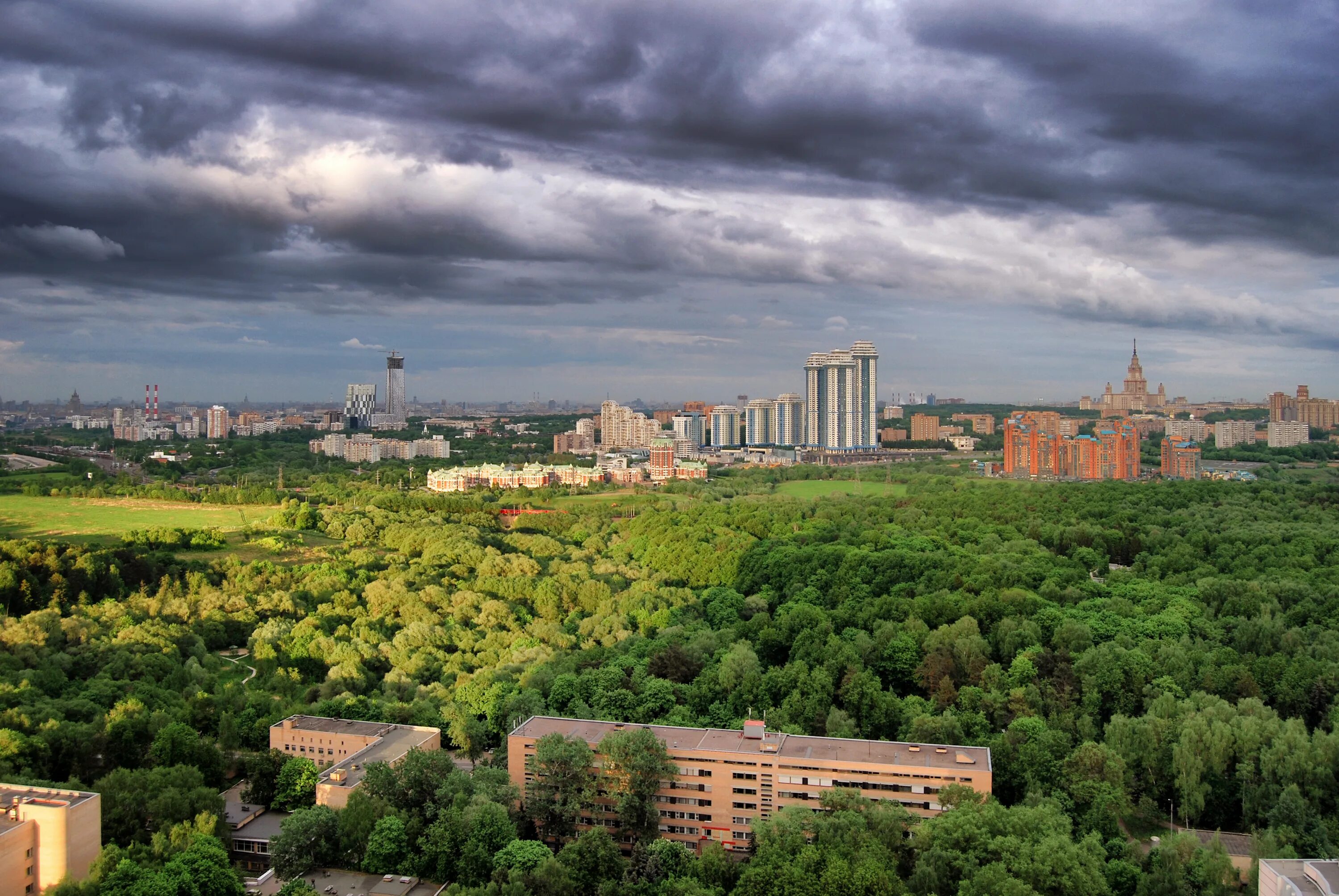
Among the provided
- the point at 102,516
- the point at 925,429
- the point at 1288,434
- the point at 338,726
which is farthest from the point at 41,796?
the point at 925,429

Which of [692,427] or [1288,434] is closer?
[1288,434]

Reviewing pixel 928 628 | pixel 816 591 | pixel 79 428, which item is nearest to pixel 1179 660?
pixel 928 628

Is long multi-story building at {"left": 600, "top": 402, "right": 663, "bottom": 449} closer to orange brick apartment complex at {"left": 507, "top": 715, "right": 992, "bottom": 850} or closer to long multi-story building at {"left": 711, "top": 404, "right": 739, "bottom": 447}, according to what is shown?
long multi-story building at {"left": 711, "top": 404, "right": 739, "bottom": 447}

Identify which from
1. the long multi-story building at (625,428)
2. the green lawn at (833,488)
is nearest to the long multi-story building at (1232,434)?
the green lawn at (833,488)

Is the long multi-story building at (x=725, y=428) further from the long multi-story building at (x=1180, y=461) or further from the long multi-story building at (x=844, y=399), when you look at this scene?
the long multi-story building at (x=1180, y=461)

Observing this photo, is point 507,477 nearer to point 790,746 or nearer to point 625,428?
point 625,428

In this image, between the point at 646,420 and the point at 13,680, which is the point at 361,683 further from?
the point at 646,420
